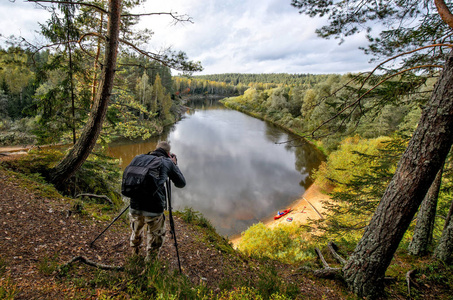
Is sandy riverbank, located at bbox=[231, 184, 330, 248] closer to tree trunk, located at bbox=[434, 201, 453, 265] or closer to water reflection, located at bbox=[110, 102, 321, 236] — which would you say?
water reflection, located at bbox=[110, 102, 321, 236]

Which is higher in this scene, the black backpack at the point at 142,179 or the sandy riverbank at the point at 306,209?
the black backpack at the point at 142,179

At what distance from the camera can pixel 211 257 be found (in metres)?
3.30

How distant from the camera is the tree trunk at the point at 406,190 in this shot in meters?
1.94

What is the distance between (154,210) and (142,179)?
0.46m

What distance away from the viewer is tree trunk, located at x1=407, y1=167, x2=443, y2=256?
11.2 feet

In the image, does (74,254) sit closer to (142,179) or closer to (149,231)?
(149,231)

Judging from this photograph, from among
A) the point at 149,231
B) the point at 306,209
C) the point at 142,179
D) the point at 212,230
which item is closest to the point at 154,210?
the point at 149,231

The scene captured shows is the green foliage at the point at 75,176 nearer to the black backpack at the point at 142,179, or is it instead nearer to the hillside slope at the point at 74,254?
the hillside slope at the point at 74,254

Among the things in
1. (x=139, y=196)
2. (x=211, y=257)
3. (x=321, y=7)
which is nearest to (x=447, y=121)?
(x=321, y=7)

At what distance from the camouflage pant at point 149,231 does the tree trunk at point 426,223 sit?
4.40 metres

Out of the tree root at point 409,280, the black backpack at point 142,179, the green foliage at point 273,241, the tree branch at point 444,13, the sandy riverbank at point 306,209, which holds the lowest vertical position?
the sandy riverbank at point 306,209

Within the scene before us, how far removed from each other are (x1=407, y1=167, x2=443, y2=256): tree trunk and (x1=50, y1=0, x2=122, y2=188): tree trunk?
6367 mm

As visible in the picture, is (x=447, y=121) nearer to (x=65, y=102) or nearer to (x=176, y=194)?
(x=65, y=102)

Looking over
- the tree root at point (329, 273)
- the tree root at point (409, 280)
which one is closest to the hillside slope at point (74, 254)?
the tree root at point (329, 273)
